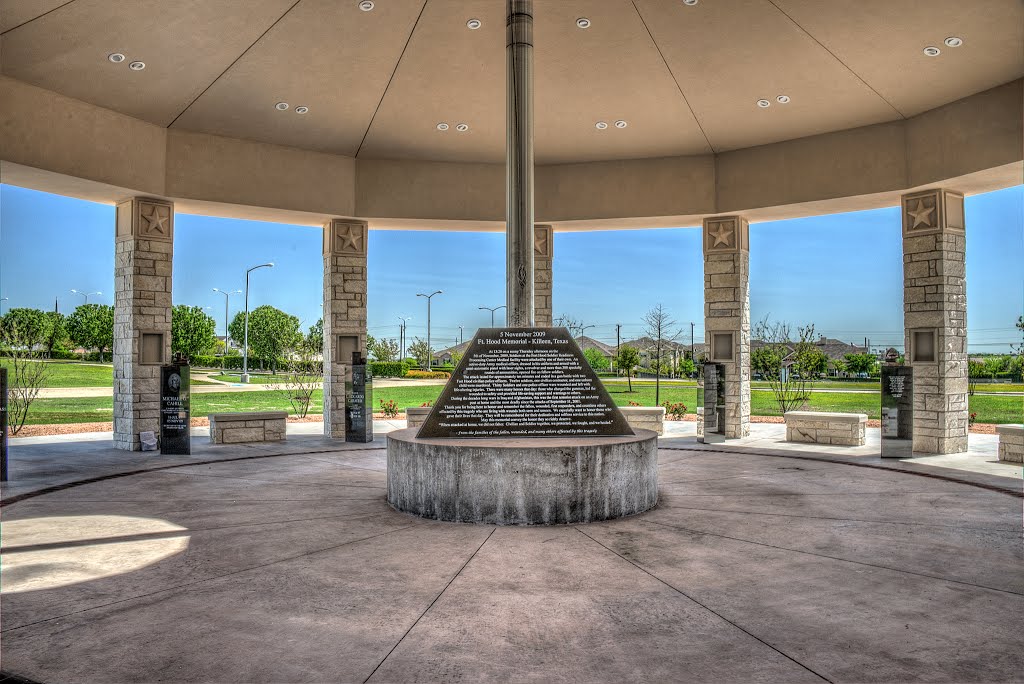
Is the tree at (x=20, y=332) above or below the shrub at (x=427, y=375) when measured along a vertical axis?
above

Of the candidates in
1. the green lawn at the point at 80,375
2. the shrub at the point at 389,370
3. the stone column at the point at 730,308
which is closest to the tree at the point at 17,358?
the green lawn at the point at 80,375

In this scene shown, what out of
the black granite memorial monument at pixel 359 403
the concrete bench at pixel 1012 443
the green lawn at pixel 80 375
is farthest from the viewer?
the green lawn at pixel 80 375

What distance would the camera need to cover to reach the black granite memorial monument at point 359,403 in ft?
36.9

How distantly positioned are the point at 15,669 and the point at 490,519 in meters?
3.25

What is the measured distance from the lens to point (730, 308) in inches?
476

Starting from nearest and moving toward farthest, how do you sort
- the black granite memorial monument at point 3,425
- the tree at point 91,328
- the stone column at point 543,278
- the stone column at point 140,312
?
the black granite memorial monument at point 3,425 < the stone column at point 140,312 < the stone column at point 543,278 < the tree at point 91,328

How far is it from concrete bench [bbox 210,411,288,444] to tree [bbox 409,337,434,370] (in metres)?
20.6

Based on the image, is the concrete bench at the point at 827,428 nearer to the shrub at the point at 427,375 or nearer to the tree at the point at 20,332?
the tree at the point at 20,332

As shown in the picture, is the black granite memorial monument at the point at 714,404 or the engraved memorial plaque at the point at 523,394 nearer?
the engraved memorial plaque at the point at 523,394

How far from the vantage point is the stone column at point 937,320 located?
10031 mm

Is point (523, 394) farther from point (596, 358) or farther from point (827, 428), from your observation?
point (596, 358)

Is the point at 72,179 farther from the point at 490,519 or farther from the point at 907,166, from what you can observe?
the point at 907,166

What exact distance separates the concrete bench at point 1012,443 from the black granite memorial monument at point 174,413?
11913 mm

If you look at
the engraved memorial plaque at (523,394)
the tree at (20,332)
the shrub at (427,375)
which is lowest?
the shrub at (427,375)
